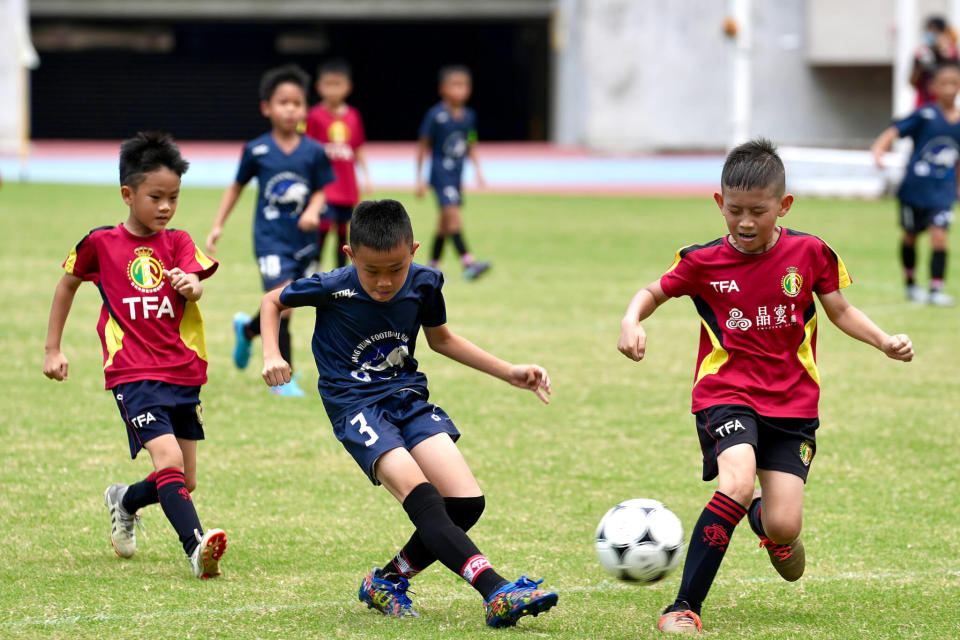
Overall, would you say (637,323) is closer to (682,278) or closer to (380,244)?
A: (682,278)

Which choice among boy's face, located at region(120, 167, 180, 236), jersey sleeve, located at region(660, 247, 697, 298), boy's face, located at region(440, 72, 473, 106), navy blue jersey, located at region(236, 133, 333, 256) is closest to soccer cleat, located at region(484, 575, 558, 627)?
jersey sleeve, located at region(660, 247, 697, 298)

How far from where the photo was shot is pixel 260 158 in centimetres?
796

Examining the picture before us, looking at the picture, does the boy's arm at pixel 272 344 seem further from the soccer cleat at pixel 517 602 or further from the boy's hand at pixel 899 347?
the boy's hand at pixel 899 347

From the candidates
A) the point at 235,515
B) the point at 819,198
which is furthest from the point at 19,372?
the point at 819,198

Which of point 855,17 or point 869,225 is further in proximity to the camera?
point 855,17

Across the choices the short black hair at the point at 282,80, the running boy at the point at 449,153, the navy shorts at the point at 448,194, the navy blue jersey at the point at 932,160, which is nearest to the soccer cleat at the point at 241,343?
the short black hair at the point at 282,80

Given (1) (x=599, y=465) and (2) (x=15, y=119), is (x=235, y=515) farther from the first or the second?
(2) (x=15, y=119)

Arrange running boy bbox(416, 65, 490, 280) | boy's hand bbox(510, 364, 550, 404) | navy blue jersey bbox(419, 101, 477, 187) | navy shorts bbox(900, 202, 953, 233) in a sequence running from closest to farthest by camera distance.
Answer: boy's hand bbox(510, 364, 550, 404) < navy shorts bbox(900, 202, 953, 233) < running boy bbox(416, 65, 490, 280) < navy blue jersey bbox(419, 101, 477, 187)

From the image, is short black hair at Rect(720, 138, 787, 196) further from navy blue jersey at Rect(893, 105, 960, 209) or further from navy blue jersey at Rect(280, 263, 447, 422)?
navy blue jersey at Rect(893, 105, 960, 209)

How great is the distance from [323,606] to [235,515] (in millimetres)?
1263

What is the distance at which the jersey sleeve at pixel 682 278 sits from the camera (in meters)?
4.43

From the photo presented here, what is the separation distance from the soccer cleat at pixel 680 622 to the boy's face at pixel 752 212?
123 centimetres

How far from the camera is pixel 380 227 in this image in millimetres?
4156

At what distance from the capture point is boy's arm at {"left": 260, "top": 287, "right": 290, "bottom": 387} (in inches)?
163
